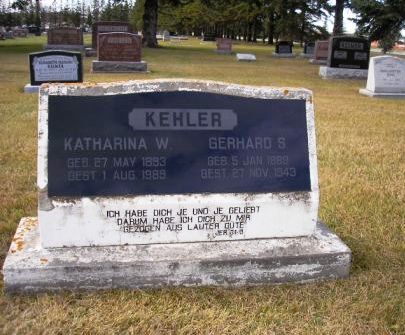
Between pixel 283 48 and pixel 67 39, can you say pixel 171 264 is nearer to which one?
pixel 67 39

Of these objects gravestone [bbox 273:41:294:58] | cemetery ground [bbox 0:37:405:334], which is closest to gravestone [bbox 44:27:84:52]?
gravestone [bbox 273:41:294:58]

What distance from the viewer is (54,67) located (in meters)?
11.7

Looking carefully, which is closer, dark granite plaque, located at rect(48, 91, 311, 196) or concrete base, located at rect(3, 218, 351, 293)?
concrete base, located at rect(3, 218, 351, 293)

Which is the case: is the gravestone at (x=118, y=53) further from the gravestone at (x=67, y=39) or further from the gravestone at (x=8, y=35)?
the gravestone at (x=8, y=35)

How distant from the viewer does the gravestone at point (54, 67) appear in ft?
38.1

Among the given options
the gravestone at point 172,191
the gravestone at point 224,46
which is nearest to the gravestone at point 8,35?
the gravestone at point 224,46

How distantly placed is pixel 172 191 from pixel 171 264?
1.56 ft

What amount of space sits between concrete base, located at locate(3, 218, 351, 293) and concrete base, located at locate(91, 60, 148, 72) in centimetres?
1528

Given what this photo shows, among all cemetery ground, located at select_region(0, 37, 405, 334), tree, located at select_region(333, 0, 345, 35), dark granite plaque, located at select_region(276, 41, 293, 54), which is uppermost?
tree, located at select_region(333, 0, 345, 35)

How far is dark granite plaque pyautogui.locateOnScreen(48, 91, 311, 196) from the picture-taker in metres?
3.07

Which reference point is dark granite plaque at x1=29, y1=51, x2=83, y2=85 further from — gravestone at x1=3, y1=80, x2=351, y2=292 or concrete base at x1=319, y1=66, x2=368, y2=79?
concrete base at x1=319, y1=66, x2=368, y2=79

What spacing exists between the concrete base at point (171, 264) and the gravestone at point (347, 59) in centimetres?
1627

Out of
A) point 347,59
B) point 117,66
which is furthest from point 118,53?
point 347,59

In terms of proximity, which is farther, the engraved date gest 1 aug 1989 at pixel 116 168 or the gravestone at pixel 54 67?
the gravestone at pixel 54 67
